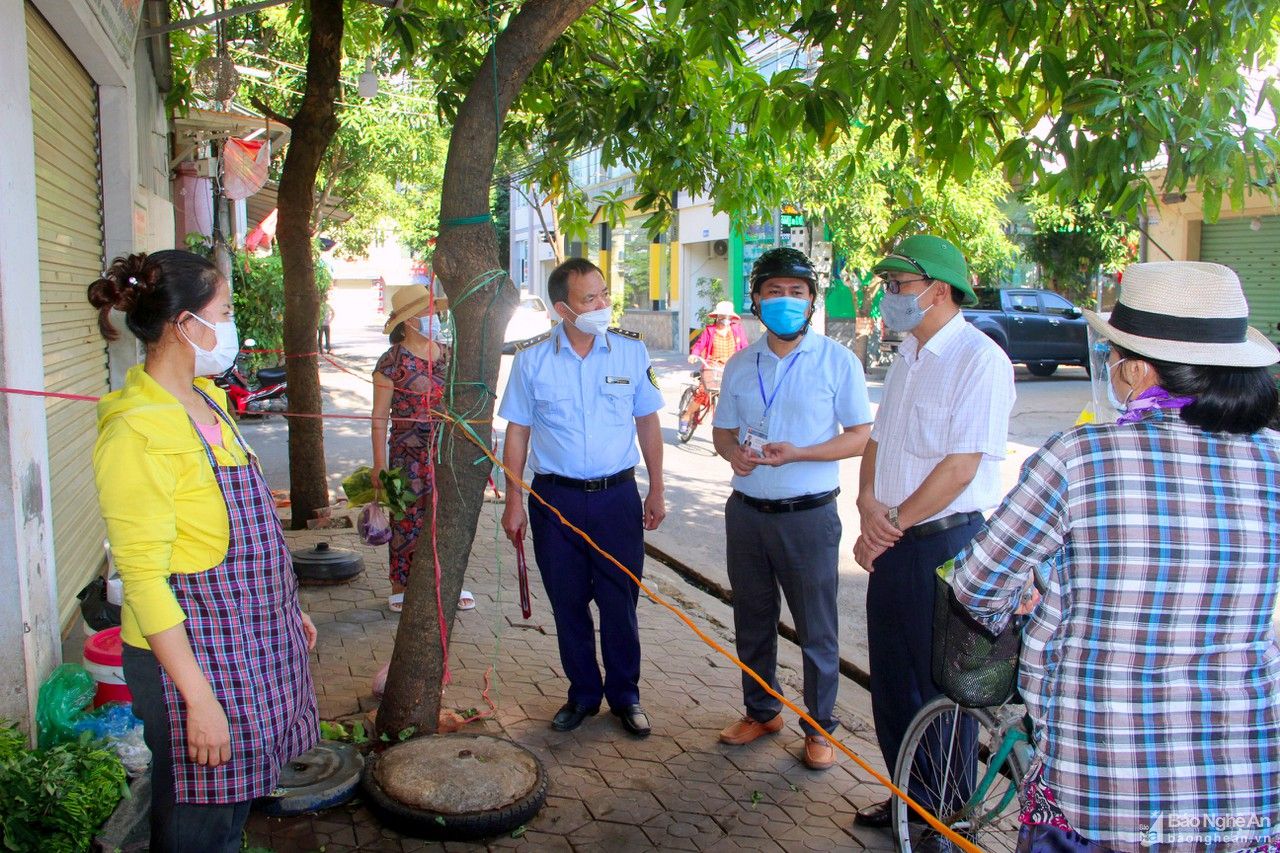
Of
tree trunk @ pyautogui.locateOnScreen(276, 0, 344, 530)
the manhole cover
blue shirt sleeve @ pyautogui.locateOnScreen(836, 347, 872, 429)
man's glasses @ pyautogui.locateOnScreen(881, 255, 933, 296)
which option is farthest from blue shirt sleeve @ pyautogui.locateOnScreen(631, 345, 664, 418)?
tree trunk @ pyautogui.locateOnScreen(276, 0, 344, 530)

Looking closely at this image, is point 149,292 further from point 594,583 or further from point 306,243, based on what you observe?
point 306,243

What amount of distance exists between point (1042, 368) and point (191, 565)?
842 inches

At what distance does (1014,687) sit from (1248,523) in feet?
2.46

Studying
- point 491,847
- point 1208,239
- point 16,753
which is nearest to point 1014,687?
point 491,847

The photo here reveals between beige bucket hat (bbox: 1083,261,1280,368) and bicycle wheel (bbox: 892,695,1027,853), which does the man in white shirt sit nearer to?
bicycle wheel (bbox: 892,695,1027,853)

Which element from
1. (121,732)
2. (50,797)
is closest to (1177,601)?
(50,797)

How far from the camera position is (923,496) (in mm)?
3307

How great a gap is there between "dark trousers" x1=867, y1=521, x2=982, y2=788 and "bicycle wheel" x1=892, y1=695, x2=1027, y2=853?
0.49 feet

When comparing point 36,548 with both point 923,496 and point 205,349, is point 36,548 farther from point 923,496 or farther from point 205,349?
point 923,496

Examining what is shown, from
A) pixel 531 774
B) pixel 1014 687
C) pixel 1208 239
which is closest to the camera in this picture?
pixel 1014 687

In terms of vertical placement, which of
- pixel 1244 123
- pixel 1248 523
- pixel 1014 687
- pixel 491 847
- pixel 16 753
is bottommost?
pixel 491 847

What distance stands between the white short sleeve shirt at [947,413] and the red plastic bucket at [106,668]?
2775mm

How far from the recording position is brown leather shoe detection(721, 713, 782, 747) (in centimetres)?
441

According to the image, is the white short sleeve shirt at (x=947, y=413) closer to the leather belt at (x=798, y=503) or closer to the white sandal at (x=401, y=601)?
the leather belt at (x=798, y=503)
